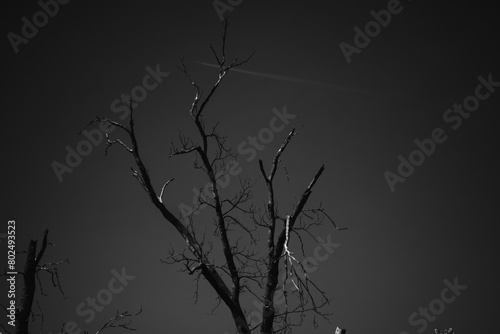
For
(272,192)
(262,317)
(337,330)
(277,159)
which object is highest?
(277,159)

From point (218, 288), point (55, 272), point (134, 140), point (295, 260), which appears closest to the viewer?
point (295, 260)

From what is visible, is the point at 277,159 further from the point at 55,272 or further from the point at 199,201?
the point at 55,272

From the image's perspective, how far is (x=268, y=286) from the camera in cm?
579

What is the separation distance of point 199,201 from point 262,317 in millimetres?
2290

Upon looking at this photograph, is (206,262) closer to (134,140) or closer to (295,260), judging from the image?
(295,260)

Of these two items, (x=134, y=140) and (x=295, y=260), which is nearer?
(x=295, y=260)

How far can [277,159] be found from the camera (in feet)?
22.2

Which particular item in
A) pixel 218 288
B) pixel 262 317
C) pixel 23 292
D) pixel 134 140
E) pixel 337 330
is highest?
pixel 134 140

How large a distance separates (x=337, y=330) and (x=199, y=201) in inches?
122

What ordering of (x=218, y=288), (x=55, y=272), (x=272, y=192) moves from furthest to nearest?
(x=55, y=272) < (x=272, y=192) < (x=218, y=288)

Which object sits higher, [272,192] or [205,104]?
[205,104]

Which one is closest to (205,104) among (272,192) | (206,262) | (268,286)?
(272,192)

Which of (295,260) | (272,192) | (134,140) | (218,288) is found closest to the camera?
(295,260)

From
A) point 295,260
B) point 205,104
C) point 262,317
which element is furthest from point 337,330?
point 205,104
